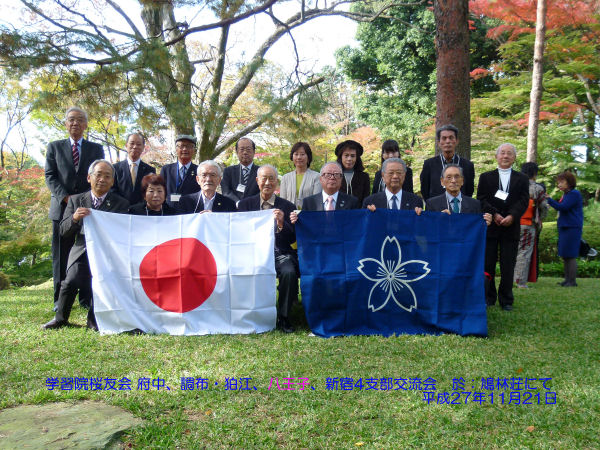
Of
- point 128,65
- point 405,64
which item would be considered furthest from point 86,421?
point 405,64

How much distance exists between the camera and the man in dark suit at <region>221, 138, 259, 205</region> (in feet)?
19.4

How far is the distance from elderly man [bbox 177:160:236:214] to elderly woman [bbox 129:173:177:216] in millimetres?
216

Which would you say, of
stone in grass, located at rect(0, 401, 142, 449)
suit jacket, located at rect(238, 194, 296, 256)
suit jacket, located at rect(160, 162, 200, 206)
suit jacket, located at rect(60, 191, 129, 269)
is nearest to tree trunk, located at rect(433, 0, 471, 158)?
suit jacket, located at rect(238, 194, 296, 256)

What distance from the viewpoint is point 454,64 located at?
21.9 feet

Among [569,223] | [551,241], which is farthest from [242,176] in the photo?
[551,241]

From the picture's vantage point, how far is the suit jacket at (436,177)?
224 inches

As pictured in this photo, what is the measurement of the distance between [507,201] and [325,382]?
3.62 meters

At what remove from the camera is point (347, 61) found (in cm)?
2020

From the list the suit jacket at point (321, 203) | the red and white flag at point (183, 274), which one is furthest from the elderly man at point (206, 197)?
the suit jacket at point (321, 203)

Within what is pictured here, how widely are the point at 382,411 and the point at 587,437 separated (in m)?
1.11

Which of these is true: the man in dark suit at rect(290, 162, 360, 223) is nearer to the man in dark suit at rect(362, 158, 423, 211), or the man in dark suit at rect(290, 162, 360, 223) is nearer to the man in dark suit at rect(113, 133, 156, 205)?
the man in dark suit at rect(362, 158, 423, 211)

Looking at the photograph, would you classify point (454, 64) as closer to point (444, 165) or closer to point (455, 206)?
point (444, 165)

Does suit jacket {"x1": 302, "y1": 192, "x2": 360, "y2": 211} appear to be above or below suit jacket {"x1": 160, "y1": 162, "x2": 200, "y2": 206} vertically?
below

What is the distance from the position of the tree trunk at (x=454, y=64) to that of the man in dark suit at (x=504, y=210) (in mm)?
1060
